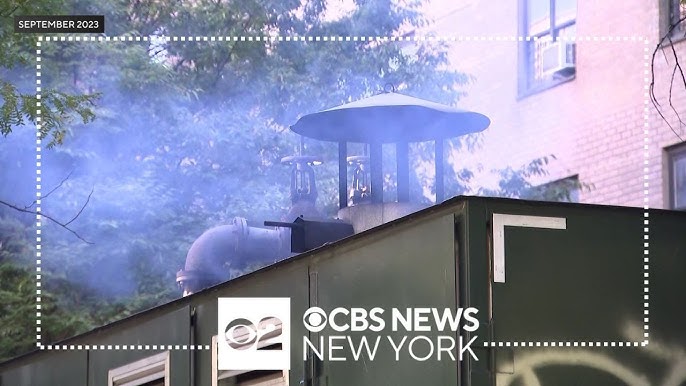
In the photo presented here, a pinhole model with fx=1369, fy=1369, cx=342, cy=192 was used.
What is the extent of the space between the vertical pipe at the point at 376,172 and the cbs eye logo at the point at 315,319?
223cm

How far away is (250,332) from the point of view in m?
7.07

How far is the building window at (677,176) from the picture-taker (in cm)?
1305

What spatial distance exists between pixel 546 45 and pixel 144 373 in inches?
316

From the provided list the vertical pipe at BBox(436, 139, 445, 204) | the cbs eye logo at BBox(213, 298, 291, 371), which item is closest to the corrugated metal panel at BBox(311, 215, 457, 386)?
the cbs eye logo at BBox(213, 298, 291, 371)

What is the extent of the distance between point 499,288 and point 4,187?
948cm

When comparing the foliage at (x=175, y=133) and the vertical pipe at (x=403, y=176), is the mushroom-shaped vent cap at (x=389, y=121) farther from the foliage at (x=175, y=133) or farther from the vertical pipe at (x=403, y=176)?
the foliage at (x=175, y=133)

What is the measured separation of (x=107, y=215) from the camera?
14.4 m

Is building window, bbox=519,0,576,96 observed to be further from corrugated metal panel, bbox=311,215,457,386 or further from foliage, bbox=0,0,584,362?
corrugated metal panel, bbox=311,215,457,386

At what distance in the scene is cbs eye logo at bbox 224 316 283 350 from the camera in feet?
22.8

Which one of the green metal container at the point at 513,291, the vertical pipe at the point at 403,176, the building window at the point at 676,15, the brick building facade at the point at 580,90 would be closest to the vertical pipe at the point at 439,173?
the vertical pipe at the point at 403,176

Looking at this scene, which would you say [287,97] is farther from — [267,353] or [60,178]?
[267,353]

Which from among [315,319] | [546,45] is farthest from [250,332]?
[546,45]

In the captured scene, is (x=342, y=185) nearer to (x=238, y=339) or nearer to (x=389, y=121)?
(x=389, y=121)

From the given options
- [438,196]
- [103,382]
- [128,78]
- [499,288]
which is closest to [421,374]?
[499,288]
